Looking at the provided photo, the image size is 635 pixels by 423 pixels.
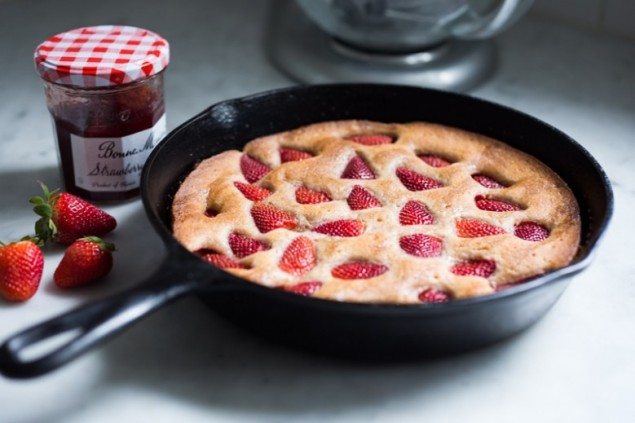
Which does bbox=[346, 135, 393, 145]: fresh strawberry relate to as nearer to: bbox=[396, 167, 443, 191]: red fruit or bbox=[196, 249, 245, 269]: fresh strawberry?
bbox=[396, 167, 443, 191]: red fruit

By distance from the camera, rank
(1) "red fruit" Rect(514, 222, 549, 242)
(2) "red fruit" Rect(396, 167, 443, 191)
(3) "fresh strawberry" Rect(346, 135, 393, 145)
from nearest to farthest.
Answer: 1. (1) "red fruit" Rect(514, 222, 549, 242)
2. (2) "red fruit" Rect(396, 167, 443, 191)
3. (3) "fresh strawberry" Rect(346, 135, 393, 145)

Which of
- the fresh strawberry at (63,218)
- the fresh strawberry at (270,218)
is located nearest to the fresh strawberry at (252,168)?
the fresh strawberry at (270,218)

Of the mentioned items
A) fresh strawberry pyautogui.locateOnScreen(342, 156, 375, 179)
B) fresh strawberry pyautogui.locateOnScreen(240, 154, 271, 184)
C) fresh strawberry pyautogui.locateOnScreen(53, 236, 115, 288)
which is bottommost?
fresh strawberry pyautogui.locateOnScreen(53, 236, 115, 288)

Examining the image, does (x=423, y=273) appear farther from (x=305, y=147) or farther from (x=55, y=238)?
(x=55, y=238)

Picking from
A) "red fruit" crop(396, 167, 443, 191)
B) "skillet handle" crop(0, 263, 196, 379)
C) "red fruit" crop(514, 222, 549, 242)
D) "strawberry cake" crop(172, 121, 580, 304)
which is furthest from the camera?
"red fruit" crop(396, 167, 443, 191)

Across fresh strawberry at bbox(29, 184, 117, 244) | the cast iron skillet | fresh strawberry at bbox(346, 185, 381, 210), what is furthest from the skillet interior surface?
fresh strawberry at bbox(346, 185, 381, 210)

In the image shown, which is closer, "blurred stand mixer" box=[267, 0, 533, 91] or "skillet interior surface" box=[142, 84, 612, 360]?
"skillet interior surface" box=[142, 84, 612, 360]

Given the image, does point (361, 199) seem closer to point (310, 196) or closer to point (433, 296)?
point (310, 196)
